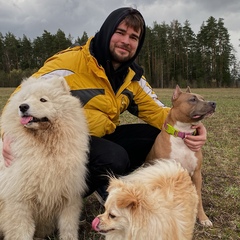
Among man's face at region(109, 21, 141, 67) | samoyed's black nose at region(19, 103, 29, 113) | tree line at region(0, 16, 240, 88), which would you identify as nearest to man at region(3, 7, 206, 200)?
man's face at region(109, 21, 141, 67)

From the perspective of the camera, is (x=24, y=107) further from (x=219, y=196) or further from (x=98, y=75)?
(x=219, y=196)

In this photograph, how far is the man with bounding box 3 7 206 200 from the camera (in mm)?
3074

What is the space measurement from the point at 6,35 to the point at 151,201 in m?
51.9

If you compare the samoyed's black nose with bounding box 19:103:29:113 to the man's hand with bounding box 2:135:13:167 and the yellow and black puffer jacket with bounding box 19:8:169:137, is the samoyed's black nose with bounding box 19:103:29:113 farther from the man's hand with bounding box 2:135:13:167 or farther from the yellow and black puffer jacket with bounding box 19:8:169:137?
the yellow and black puffer jacket with bounding box 19:8:169:137

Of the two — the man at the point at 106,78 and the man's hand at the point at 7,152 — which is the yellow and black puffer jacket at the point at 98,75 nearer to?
the man at the point at 106,78

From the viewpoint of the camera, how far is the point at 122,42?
327cm

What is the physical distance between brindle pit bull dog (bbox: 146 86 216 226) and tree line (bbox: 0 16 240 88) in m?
39.5

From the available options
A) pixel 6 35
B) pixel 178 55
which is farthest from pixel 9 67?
pixel 178 55

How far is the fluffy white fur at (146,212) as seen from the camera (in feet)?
6.13

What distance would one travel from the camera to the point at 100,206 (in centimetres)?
351

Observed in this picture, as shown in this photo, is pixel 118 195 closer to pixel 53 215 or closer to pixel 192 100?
pixel 53 215

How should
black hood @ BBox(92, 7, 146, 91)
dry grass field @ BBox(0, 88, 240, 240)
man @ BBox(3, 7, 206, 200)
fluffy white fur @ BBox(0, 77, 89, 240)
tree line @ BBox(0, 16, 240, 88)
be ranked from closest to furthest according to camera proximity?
1. fluffy white fur @ BBox(0, 77, 89, 240)
2. dry grass field @ BBox(0, 88, 240, 240)
3. man @ BBox(3, 7, 206, 200)
4. black hood @ BBox(92, 7, 146, 91)
5. tree line @ BBox(0, 16, 240, 88)

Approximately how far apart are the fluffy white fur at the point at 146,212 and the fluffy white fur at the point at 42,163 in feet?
2.00

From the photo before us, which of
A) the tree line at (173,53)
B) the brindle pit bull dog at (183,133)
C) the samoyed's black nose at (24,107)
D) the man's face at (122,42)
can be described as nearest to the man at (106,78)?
the man's face at (122,42)
